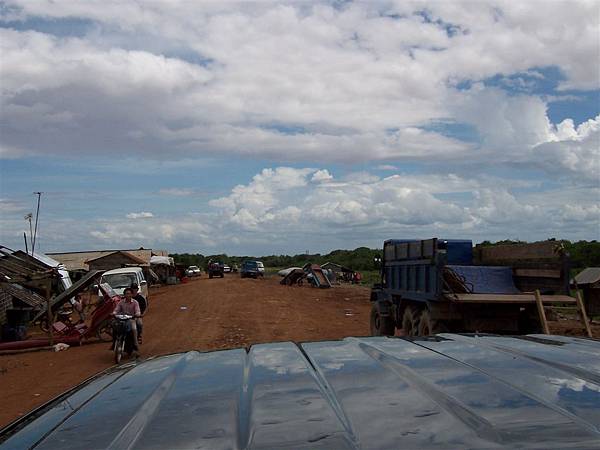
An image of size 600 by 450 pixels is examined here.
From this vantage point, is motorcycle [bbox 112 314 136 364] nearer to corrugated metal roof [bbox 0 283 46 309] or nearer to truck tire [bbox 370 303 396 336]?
truck tire [bbox 370 303 396 336]

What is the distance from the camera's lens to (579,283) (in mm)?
12000

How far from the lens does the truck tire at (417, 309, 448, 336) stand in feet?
39.2

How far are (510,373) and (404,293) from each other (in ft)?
39.7

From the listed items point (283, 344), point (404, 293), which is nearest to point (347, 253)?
point (404, 293)

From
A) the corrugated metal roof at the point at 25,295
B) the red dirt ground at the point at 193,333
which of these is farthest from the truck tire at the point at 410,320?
the corrugated metal roof at the point at 25,295

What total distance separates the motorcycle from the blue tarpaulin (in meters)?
Answer: 6.94

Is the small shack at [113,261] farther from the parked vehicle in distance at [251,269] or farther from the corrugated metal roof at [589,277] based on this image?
the corrugated metal roof at [589,277]

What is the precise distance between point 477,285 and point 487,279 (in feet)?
1.21

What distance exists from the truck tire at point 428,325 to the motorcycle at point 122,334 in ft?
20.4

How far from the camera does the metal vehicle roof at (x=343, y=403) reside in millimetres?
1736

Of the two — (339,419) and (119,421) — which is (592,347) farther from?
(119,421)

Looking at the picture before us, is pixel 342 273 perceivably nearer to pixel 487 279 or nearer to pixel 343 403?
pixel 487 279

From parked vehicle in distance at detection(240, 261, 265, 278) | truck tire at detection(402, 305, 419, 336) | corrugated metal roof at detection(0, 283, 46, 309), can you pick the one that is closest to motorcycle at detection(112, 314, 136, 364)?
truck tire at detection(402, 305, 419, 336)

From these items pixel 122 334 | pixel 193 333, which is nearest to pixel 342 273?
pixel 193 333
